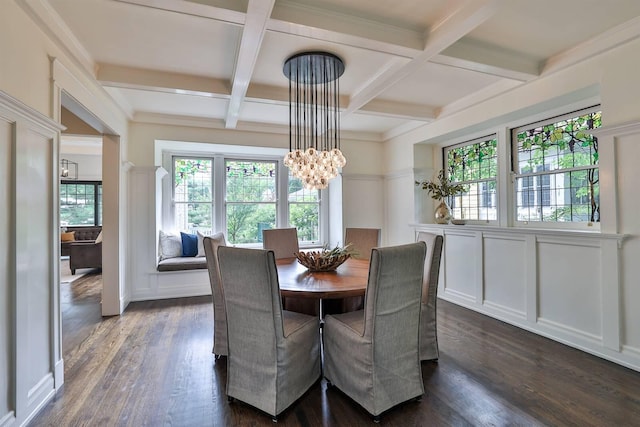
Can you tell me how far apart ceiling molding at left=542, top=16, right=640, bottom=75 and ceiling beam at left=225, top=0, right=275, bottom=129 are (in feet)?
8.35

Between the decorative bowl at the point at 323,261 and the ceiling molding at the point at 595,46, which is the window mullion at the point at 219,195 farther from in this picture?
the ceiling molding at the point at 595,46

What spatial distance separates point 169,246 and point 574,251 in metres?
5.00

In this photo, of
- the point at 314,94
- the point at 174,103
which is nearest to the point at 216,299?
the point at 314,94

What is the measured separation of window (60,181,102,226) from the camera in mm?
8172

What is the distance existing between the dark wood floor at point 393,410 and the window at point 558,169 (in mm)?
1291

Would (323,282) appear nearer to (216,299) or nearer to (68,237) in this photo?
(216,299)

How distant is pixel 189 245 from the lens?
4.83 m

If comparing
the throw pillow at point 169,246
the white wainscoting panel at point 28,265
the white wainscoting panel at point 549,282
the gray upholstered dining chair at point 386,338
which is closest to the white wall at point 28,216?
the white wainscoting panel at point 28,265

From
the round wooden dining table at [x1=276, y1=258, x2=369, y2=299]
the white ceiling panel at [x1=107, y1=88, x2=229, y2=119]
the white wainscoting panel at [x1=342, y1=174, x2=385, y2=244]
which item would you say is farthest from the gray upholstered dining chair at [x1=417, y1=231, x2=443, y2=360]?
the white ceiling panel at [x1=107, y1=88, x2=229, y2=119]

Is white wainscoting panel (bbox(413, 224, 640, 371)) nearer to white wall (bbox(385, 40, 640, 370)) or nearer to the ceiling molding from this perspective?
white wall (bbox(385, 40, 640, 370))

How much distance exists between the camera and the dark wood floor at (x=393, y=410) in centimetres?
183

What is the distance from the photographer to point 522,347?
2.77 m

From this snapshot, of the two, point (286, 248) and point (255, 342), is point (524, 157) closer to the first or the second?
point (286, 248)

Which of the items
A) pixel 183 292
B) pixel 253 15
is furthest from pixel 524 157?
pixel 183 292
